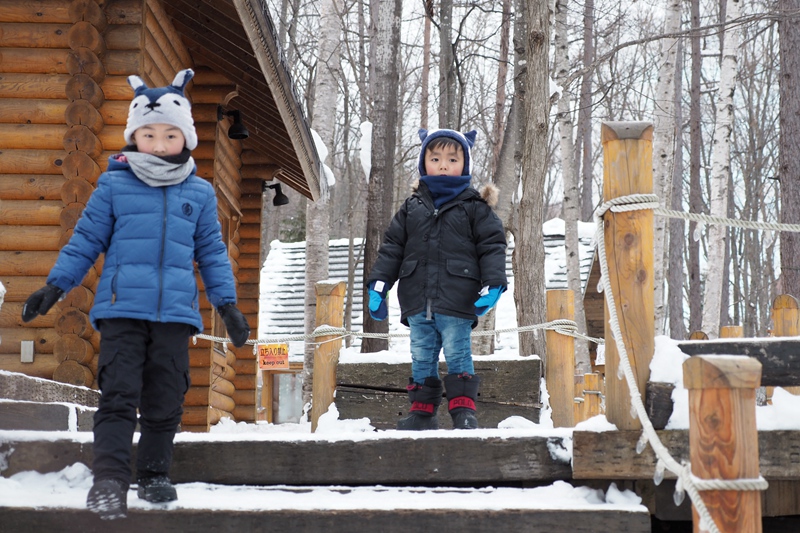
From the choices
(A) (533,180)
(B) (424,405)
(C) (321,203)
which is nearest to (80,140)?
(B) (424,405)

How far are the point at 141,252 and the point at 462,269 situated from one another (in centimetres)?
196

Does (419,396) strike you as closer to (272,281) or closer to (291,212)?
(272,281)

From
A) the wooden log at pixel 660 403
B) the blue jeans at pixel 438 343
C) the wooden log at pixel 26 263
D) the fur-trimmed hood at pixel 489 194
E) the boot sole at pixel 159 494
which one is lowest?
the boot sole at pixel 159 494

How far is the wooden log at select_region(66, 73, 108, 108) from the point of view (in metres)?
6.25

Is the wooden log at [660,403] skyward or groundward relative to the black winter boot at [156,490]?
skyward

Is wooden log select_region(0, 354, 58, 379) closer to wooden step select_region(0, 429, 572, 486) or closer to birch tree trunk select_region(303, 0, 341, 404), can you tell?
wooden step select_region(0, 429, 572, 486)

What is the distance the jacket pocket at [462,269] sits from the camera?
476 centimetres

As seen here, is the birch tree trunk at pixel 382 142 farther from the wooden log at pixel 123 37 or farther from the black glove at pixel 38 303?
the black glove at pixel 38 303

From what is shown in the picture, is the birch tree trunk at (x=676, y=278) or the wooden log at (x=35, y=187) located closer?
the wooden log at (x=35, y=187)

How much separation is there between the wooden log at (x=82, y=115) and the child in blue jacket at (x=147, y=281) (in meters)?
2.80

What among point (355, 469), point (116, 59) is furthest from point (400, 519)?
point (116, 59)

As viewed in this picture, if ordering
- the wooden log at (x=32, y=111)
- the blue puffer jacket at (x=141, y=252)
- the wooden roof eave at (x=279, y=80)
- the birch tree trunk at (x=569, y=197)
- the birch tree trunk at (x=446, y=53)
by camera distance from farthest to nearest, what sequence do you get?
1. the birch tree trunk at (x=446, y=53)
2. the birch tree trunk at (x=569, y=197)
3. the wooden roof eave at (x=279, y=80)
4. the wooden log at (x=32, y=111)
5. the blue puffer jacket at (x=141, y=252)

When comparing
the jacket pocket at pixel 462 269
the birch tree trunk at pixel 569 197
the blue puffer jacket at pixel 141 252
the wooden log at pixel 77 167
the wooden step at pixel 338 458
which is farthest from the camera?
the birch tree trunk at pixel 569 197

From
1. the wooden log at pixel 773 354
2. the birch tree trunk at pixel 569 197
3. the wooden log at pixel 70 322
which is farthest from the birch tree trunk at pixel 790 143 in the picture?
the wooden log at pixel 70 322
